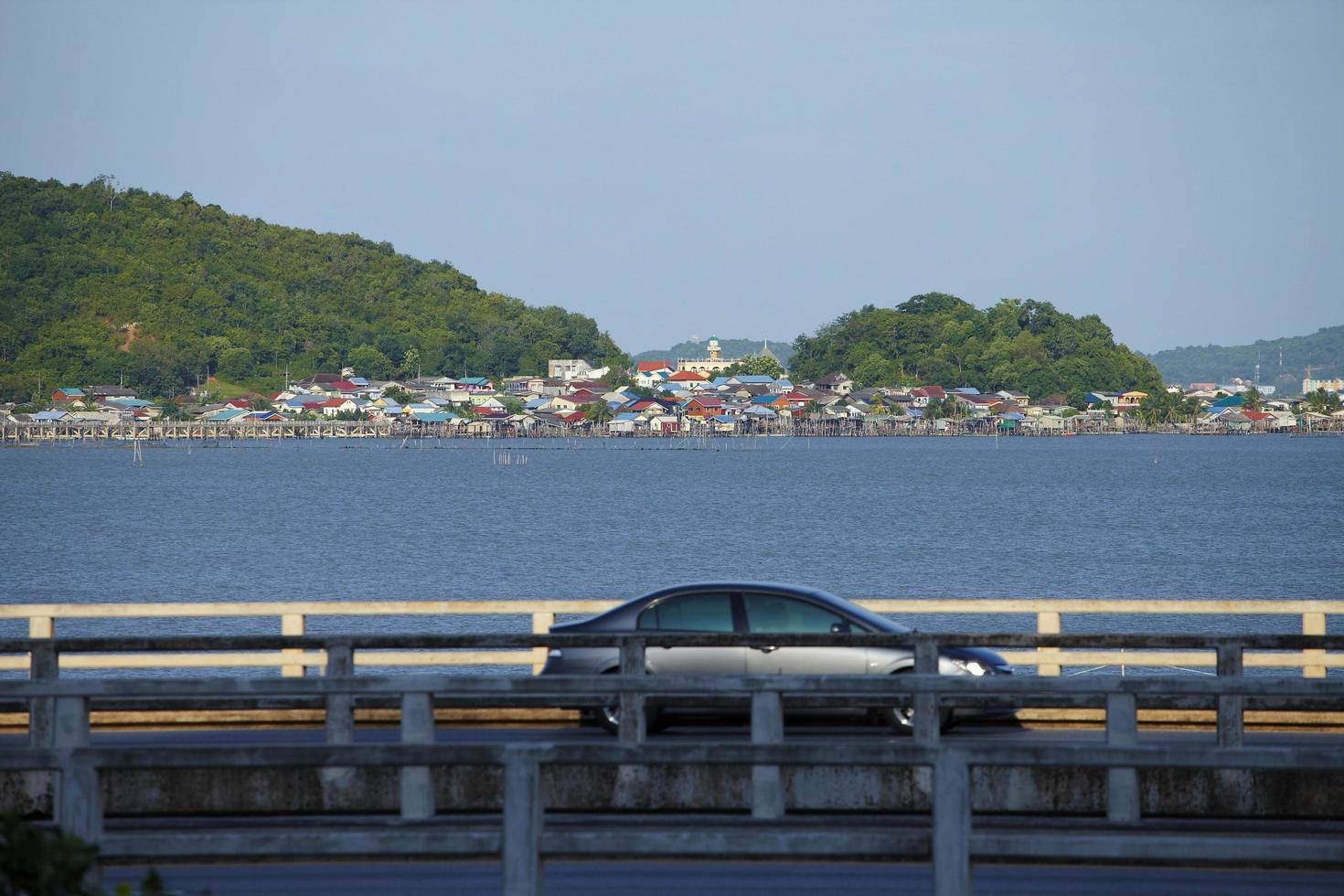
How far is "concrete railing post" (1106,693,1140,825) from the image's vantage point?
8781mm

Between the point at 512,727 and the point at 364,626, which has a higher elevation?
the point at 512,727

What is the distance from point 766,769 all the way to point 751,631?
6.48m

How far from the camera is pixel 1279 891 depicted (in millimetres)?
8539

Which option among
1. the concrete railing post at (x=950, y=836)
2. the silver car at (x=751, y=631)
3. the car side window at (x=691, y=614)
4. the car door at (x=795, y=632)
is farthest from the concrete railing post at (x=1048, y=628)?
the concrete railing post at (x=950, y=836)

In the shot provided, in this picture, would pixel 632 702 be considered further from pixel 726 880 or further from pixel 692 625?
pixel 692 625

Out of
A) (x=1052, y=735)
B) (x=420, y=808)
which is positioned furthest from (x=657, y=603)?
(x=420, y=808)

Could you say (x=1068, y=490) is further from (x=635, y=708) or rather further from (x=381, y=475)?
(x=635, y=708)

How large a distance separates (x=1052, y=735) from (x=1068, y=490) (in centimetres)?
12386

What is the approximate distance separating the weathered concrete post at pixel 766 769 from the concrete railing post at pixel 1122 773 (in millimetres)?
1747

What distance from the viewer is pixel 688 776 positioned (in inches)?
382

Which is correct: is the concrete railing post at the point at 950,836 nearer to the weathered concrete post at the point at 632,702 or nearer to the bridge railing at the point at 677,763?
the bridge railing at the point at 677,763

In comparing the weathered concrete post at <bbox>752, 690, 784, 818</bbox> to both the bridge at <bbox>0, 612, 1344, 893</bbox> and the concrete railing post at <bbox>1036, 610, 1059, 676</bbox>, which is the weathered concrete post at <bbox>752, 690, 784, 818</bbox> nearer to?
the bridge at <bbox>0, 612, 1344, 893</bbox>

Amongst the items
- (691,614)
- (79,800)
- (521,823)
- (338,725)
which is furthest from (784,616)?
(79,800)

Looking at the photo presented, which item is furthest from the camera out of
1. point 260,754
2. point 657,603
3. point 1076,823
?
point 657,603
